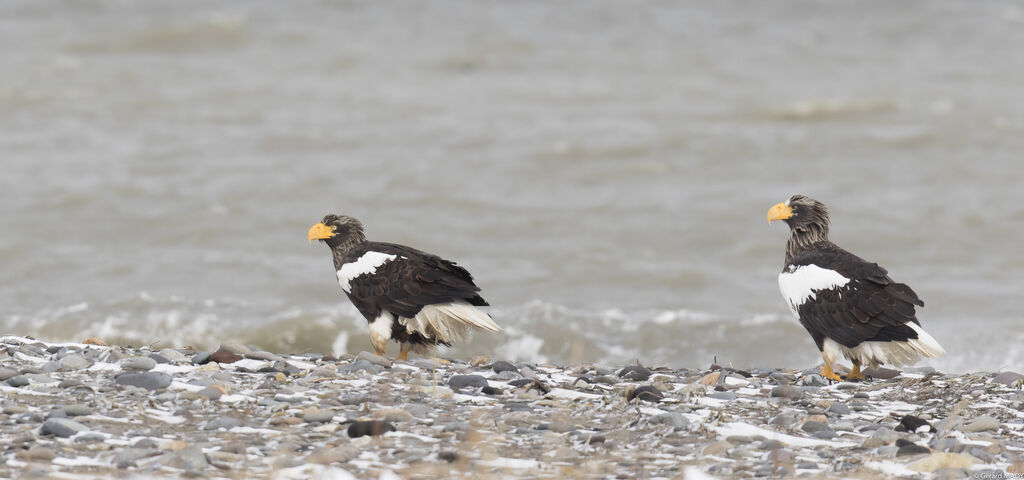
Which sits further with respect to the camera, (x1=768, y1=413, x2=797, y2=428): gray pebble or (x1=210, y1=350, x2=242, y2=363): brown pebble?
(x1=210, y1=350, x2=242, y2=363): brown pebble

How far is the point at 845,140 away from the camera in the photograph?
19625 mm

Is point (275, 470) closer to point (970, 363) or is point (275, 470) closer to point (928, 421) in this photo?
point (928, 421)

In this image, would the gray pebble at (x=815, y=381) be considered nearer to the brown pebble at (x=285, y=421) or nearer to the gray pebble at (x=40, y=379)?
the brown pebble at (x=285, y=421)

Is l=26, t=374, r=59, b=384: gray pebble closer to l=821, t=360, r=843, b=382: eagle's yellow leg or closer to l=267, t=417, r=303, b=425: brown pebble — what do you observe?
l=267, t=417, r=303, b=425: brown pebble

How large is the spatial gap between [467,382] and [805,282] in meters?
2.40

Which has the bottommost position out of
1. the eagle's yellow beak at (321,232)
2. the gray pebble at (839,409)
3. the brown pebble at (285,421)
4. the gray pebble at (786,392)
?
the brown pebble at (285,421)

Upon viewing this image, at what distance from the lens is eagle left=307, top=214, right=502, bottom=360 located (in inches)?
300

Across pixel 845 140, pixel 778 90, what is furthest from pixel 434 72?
pixel 845 140

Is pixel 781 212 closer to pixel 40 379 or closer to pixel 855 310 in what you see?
pixel 855 310

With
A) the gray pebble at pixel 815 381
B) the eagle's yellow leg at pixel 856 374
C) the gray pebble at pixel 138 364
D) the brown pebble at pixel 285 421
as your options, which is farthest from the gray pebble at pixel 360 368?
the eagle's yellow leg at pixel 856 374

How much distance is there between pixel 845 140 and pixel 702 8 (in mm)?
9723

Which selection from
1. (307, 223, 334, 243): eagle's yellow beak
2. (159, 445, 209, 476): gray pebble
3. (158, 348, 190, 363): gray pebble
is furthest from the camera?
(307, 223, 334, 243): eagle's yellow beak

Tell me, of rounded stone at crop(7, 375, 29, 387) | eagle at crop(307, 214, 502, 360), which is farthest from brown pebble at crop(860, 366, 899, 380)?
rounded stone at crop(7, 375, 29, 387)

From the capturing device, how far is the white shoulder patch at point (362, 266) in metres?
7.83
